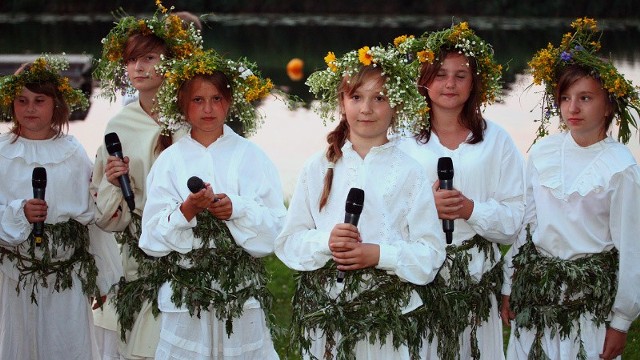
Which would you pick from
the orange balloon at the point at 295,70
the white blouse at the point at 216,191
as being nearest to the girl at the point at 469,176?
the white blouse at the point at 216,191

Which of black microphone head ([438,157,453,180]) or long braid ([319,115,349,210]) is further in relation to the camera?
black microphone head ([438,157,453,180])

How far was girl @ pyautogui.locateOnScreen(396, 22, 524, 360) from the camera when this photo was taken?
612 centimetres

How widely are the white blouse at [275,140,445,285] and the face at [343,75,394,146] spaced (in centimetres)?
7

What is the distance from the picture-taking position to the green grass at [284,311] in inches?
326

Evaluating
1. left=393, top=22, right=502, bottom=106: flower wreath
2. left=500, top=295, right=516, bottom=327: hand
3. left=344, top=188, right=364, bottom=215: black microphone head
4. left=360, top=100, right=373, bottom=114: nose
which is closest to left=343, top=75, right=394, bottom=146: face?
left=360, top=100, right=373, bottom=114: nose

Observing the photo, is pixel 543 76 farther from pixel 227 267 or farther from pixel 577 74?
pixel 227 267

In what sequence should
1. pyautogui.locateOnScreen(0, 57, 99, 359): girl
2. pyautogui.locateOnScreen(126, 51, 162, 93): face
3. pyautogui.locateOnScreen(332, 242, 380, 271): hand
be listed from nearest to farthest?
pyautogui.locateOnScreen(332, 242, 380, 271): hand
pyautogui.locateOnScreen(126, 51, 162, 93): face
pyautogui.locateOnScreen(0, 57, 99, 359): girl

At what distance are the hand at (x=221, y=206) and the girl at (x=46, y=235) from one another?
1.28 meters

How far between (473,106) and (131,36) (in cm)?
188

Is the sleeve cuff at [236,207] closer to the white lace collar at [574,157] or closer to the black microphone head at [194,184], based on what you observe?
the black microphone head at [194,184]

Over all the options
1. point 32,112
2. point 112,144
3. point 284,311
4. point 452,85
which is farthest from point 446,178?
point 284,311

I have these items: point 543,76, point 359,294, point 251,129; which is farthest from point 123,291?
point 543,76

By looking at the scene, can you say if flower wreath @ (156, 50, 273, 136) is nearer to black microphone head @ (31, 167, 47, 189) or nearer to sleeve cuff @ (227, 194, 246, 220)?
sleeve cuff @ (227, 194, 246, 220)

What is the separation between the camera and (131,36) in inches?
271
